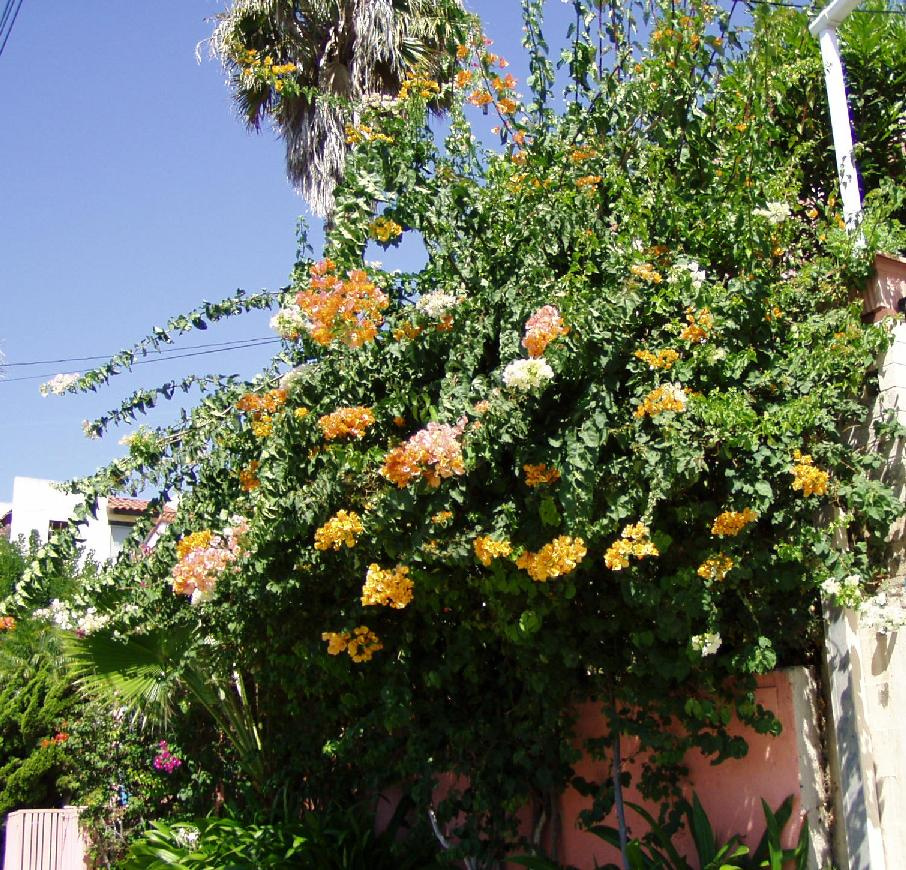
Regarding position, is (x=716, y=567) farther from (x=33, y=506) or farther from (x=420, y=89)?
(x=33, y=506)

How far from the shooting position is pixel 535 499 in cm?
431

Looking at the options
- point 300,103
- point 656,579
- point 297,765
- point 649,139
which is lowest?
point 297,765

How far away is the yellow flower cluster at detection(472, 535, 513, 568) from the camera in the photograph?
13.8 ft

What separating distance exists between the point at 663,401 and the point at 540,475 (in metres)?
0.59

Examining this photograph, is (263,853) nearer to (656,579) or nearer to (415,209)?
(656,579)

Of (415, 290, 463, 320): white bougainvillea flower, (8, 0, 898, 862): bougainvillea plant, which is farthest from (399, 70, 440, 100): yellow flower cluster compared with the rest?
(415, 290, 463, 320): white bougainvillea flower

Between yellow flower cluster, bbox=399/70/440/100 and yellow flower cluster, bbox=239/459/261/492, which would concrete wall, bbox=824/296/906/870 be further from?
yellow flower cluster, bbox=239/459/261/492

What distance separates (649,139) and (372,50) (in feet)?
17.7

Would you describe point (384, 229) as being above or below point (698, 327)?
above

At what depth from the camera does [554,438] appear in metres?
4.24

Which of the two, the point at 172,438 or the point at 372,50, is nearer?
the point at 172,438

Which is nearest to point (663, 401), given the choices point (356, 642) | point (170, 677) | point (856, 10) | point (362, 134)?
point (356, 642)

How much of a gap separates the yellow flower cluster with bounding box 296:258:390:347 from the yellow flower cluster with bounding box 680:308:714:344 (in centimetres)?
134

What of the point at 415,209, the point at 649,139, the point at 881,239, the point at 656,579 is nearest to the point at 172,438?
the point at 415,209
